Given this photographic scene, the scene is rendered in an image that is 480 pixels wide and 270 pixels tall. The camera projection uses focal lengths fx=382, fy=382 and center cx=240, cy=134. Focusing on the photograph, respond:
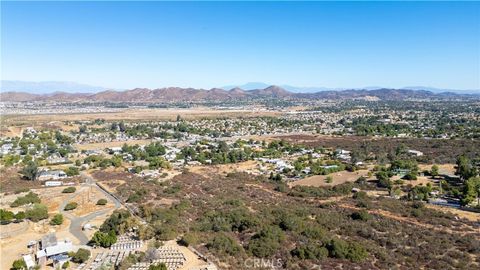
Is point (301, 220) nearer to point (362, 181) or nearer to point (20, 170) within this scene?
point (362, 181)

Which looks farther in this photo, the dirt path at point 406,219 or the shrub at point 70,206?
the shrub at point 70,206

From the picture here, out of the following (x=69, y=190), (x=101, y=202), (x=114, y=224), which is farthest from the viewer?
(x=69, y=190)

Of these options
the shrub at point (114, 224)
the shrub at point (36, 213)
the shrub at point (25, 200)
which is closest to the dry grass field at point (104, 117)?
the shrub at point (25, 200)

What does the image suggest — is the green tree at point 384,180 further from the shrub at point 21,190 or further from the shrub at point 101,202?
the shrub at point 21,190

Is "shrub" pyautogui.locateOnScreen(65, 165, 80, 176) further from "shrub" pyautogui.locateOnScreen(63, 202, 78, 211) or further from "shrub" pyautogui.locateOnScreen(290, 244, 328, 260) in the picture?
"shrub" pyautogui.locateOnScreen(290, 244, 328, 260)

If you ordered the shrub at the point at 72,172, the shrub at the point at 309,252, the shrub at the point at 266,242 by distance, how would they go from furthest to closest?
the shrub at the point at 72,172 < the shrub at the point at 266,242 < the shrub at the point at 309,252

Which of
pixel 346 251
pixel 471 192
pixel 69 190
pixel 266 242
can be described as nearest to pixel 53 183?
pixel 69 190

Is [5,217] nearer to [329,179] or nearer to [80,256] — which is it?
[80,256]

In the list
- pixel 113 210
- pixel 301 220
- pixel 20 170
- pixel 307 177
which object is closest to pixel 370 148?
pixel 307 177
